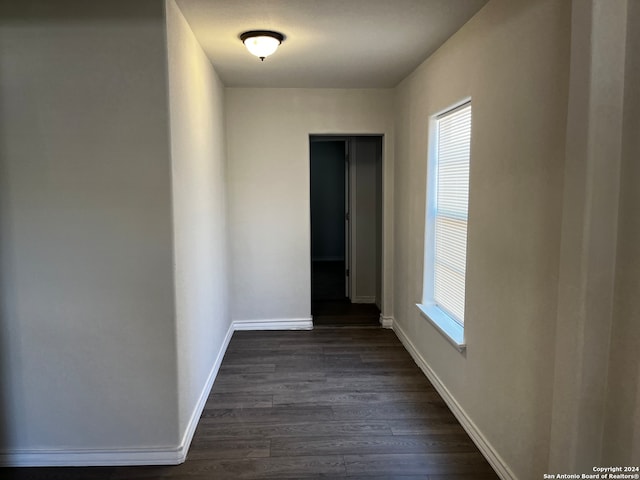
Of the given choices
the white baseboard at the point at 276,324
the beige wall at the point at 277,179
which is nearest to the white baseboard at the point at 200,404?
the white baseboard at the point at 276,324

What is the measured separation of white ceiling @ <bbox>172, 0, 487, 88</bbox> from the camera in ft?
7.79

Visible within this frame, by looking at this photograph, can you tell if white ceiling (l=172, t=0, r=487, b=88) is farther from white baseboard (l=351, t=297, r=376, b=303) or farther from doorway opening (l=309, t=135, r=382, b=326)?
white baseboard (l=351, t=297, r=376, b=303)

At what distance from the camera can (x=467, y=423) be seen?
8.68 feet

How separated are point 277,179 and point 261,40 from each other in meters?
1.81

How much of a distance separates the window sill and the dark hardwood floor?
48 cm

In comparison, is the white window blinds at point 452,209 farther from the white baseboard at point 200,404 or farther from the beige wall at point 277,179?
the white baseboard at point 200,404

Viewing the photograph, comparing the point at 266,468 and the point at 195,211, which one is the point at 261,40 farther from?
the point at 266,468

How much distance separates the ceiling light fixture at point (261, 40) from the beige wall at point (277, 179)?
153 centimetres

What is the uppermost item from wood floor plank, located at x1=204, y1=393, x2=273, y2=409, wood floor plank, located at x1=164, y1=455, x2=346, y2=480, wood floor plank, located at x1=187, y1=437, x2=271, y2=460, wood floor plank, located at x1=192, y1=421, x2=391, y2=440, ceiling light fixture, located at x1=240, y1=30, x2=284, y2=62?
ceiling light fixture, located at x1=240, y1=30, x2=284, y2=62

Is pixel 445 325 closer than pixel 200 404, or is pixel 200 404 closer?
pixel 200 404

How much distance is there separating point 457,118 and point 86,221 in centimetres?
227

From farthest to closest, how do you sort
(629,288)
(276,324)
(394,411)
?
(276,324)
(394,411)
(629,288)

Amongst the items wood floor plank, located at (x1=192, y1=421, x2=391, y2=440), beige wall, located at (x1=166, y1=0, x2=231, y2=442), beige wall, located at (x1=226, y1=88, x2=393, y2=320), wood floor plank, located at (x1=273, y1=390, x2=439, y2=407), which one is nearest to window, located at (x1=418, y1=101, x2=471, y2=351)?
wood floor plank, located at (x1=273, y1=390, x2=439, y2=407)

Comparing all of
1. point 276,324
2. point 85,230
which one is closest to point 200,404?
point 85,230
